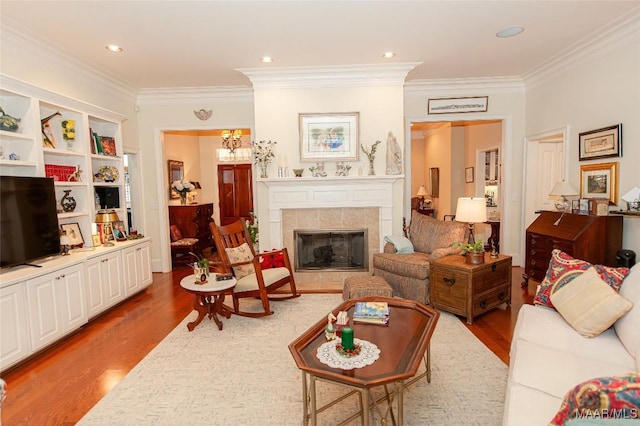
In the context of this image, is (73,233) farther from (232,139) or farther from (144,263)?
(232,139)

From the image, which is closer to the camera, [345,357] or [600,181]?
[345,357]

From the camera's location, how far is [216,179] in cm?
844

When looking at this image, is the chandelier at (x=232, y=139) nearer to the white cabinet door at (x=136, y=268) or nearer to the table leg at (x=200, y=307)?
the white cabinet door at (x=136, y=268)

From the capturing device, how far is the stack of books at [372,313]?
2340 mm

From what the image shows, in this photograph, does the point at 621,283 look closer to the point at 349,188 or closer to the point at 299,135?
the point at 349,188

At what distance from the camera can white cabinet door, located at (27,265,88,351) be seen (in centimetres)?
284

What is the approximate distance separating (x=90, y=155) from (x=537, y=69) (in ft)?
19.1

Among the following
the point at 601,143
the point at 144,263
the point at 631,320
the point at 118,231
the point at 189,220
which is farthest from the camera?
the point at 189,220

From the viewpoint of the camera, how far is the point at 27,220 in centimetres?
303

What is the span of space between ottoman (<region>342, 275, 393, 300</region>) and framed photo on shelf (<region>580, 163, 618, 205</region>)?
2.58m

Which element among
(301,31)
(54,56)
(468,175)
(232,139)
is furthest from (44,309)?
(468,175)

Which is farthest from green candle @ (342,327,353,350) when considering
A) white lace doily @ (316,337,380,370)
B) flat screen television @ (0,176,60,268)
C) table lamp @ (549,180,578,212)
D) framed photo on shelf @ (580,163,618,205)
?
table lamp @ (549,180,578,212)

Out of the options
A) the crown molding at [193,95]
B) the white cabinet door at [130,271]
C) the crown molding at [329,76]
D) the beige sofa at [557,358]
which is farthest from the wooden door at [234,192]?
the beige sofa at [557,358]

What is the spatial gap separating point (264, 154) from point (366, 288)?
236 centimetres
